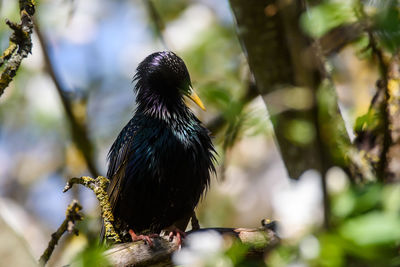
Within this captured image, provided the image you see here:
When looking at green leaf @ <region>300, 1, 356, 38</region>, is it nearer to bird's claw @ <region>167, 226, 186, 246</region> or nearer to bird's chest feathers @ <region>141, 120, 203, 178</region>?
bird's claw @ <region>167, 226, 186, 246</region>

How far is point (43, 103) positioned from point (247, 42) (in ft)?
16.1

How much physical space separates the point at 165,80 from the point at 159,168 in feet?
2.92

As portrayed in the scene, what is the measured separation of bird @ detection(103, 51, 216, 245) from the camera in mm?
4496

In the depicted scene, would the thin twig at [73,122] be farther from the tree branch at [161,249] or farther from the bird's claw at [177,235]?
the tree branch at [161,249]

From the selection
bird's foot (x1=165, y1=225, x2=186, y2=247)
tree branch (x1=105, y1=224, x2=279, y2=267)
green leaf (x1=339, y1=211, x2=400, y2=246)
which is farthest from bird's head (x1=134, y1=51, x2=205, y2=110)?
green leaf (x1=339, y1=211, x2=400, y2=246)

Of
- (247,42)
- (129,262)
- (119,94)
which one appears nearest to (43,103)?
(119,94)

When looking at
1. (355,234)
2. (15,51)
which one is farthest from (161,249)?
(355,234)

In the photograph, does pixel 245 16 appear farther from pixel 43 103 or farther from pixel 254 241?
pixel 43 103

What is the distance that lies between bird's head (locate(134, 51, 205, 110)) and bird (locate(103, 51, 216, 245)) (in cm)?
7

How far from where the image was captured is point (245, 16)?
4262mm

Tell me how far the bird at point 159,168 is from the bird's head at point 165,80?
0.23 ft

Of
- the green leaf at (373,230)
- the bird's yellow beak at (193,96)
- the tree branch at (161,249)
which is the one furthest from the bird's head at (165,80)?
the green leaf at (373,230)

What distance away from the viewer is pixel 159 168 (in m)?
4.48

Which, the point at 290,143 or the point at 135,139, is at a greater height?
the point at 135,139
